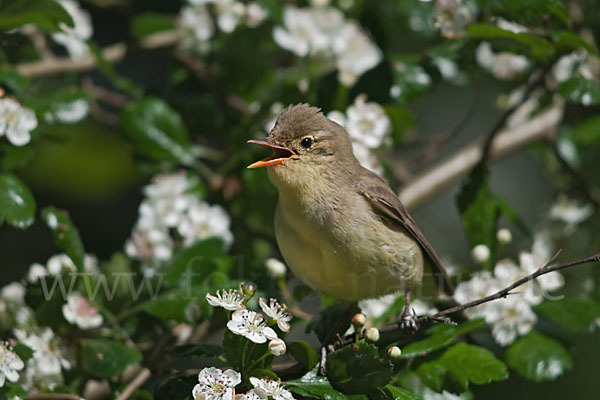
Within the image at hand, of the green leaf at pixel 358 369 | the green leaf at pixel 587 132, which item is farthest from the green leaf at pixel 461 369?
the green leaf at pixel 587 132

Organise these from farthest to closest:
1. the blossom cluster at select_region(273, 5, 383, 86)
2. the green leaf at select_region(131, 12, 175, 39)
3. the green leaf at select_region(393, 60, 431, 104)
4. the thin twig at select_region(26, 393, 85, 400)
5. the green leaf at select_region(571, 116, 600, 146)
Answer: the green leaf at select_region(571, 116, 600, 146) < the green leaf at select_region(131, 12, 175, 39) < the blossom cluster at select_region(273, 5, 383, 86) < the green leaf at select_region(393, 60, 431, 104) < the thin twig at select_region(26, 393, 85, 400)

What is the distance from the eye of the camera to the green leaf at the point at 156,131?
329 cm

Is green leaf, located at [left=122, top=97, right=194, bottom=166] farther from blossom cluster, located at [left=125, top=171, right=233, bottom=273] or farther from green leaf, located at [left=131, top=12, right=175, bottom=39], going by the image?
green leaf, located at [left=131, top=12, right=175, bottom=39]

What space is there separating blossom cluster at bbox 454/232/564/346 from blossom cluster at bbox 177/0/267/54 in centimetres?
156

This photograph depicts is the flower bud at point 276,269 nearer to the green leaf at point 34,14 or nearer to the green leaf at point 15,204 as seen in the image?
the green leaf at point 15,204

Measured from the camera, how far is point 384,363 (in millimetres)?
2086

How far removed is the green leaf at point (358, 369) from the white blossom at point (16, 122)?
1.38 meters

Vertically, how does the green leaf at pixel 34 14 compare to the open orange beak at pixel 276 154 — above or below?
above

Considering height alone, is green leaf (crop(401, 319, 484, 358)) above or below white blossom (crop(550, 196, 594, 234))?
above

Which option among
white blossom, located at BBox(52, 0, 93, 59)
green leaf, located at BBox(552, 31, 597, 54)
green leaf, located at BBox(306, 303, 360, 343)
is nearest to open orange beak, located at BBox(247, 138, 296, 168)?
green leaf, located at BBox(306, 303, 360, 343)

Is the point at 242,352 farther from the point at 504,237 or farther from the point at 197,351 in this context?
the point at 504,237

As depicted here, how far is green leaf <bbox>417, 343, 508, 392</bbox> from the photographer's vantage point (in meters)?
2.38

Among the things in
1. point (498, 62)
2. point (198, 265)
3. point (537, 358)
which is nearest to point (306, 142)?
point (198, 265)

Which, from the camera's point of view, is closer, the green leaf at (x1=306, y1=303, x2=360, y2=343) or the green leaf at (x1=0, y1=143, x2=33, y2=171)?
the green leaf at (x1=306, y1=303, x2=360, y2=343)
